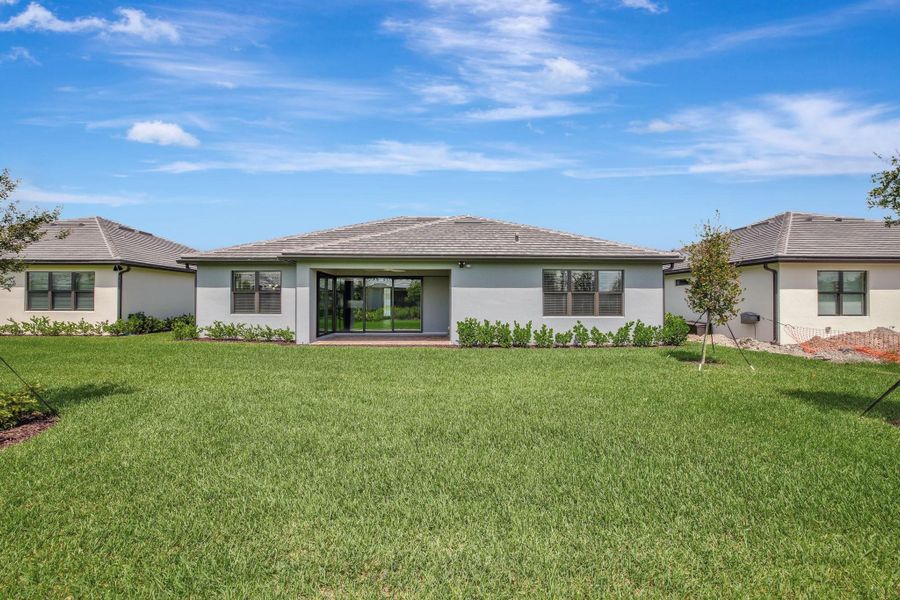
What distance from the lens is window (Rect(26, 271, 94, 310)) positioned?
21250 millimetres

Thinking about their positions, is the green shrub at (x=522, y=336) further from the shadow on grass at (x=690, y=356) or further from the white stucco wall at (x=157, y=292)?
the white stucco wall at (x=157, y=292)

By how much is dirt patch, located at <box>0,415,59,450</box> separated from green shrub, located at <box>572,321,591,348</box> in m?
14.5

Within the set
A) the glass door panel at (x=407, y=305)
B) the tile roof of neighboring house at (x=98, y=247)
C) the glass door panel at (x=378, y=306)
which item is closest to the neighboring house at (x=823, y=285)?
the glass door panel at (x=407, y=305)

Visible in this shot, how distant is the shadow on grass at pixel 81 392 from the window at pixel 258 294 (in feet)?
30.4

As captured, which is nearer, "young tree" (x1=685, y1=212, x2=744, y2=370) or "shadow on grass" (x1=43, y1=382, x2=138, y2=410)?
"shadow on grass" (x1=43, y1=382, x2=138, y2=410)

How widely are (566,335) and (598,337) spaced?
1.13 m

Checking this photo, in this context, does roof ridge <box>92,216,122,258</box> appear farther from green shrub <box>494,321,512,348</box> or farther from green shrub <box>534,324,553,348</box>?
green shrub <box>534,324,553,348</box>

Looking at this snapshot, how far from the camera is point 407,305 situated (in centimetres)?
2277

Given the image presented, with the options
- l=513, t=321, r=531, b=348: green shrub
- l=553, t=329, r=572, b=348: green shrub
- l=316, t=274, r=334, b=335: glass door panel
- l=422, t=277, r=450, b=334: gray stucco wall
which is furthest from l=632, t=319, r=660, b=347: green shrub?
l=316, t=274, r=334, b=335: glass door panel

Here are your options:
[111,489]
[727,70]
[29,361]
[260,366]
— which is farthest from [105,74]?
[727,70]

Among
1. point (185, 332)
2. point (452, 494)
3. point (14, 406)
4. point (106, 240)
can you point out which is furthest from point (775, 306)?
point (106, 240)

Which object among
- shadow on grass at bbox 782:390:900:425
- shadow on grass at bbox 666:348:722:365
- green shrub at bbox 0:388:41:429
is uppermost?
green shrub at bbox 0:388:41:429

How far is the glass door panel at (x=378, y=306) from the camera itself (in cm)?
2283

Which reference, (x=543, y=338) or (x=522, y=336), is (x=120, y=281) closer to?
(x=522, y=336)
